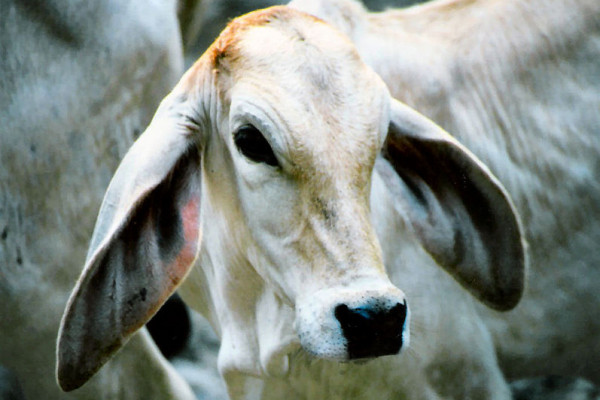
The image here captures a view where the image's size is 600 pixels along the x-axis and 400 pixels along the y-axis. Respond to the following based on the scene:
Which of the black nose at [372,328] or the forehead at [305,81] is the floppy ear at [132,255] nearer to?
the forehead at [305,81]

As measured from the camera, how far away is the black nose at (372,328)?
2.37 m

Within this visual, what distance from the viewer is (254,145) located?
8.59 ft

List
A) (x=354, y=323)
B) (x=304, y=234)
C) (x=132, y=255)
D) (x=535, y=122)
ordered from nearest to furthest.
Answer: (x=354, y=323), (x=304, y=234), (x=132, y=255), (x=535, y=122)

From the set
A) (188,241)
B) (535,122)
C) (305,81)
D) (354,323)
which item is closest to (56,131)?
(188,241)

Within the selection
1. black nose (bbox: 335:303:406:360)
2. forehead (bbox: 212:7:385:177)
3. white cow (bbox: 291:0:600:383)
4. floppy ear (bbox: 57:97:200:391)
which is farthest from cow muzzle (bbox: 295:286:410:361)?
white cow (bbox: 291:0:600:383)

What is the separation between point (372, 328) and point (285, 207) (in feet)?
1.24

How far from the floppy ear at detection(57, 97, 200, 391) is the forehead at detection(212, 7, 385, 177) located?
0.82ft

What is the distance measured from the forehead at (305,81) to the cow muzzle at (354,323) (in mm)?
344

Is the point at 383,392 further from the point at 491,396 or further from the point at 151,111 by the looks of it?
the point at 151,111

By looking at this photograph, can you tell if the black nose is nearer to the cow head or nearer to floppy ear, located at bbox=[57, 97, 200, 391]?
the cow head

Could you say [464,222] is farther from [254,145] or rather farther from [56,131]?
[56,131]

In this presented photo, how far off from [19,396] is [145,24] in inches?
66.4

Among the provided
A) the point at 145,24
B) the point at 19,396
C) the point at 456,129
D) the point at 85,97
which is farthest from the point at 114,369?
the point at 456,129

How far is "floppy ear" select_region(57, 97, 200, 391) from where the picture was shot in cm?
265
